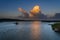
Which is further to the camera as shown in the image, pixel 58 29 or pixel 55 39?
pixel 58 29

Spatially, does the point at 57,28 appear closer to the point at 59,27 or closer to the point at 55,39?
the point at 59,27

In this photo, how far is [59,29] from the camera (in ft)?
42.3

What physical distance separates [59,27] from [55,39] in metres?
2.76

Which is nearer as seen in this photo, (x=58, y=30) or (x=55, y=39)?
(x=55, y=39)

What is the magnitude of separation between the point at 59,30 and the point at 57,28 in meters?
0.36

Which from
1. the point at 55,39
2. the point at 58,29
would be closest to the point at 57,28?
the point at 58,29

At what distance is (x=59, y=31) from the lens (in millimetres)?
12844

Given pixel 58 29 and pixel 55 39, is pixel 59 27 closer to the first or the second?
pixel 58 29

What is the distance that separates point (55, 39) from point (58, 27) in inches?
112

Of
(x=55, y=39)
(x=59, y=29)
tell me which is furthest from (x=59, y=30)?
(x=55, y=39)

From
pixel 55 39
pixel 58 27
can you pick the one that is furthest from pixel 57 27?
pixel 55 39

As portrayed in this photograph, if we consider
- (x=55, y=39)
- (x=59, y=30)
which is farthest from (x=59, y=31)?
(x=55, y=39)

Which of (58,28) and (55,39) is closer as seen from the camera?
(55,39)

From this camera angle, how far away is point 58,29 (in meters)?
13.2
